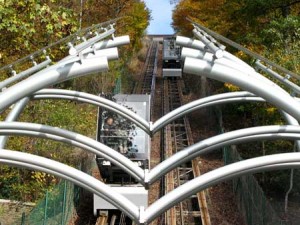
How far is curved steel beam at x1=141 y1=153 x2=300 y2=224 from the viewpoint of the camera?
479 centimetres

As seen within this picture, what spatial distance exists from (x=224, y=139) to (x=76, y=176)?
6.25 ft

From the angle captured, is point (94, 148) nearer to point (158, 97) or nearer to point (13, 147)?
point (13, 147)

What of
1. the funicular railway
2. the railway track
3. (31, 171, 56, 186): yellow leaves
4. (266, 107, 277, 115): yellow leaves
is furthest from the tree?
the railway track

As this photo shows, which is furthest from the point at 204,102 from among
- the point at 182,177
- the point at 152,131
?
the point at 182,177

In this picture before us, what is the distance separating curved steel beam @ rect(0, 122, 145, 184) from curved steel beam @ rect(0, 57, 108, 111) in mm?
928

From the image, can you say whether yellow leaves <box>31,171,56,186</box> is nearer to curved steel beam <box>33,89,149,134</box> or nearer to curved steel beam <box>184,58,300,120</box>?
curved steel beam <box>33,89,149,134</box>

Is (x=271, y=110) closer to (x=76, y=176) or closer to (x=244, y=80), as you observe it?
(x=244, y=80)

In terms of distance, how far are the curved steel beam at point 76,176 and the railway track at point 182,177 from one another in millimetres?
12539

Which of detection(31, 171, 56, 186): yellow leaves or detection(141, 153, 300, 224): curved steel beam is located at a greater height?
detection(31, 171, 56, 186): yellow leaves

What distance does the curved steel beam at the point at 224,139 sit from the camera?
5.62m

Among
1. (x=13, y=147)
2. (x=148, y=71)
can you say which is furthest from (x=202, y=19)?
(x=13, y=147)

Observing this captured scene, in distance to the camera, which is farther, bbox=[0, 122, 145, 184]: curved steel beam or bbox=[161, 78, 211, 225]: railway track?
bbox=[161, 78, 211, 225]: railway track

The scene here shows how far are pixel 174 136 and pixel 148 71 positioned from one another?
2580 cm

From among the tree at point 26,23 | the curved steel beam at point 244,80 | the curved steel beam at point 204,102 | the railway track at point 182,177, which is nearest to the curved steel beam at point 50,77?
the curved steel beam at point 244,80
